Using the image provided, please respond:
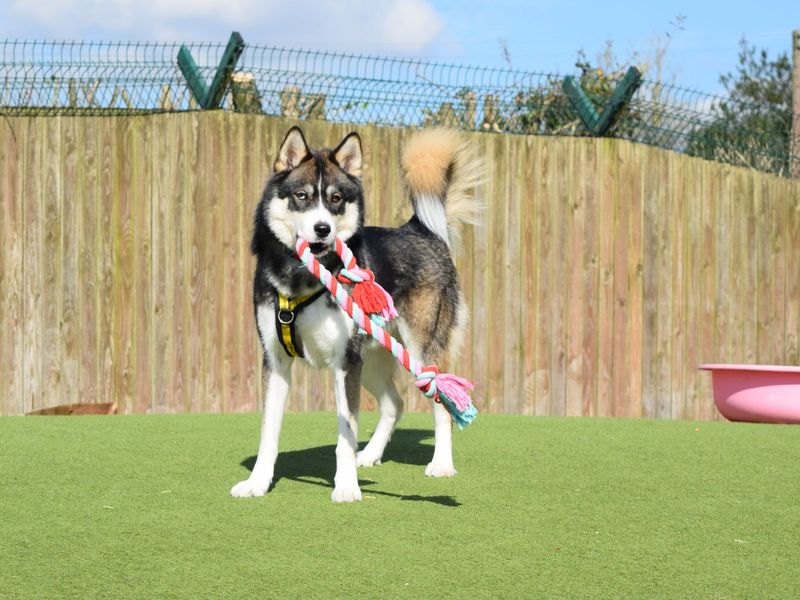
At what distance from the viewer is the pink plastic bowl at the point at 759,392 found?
315 inches

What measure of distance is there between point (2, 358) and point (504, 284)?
3.97m

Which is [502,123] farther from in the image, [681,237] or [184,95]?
[184,95]

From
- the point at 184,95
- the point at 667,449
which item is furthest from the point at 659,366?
the point at 184,95

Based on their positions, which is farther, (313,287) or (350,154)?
(350,154)

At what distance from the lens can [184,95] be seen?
835 centimetres

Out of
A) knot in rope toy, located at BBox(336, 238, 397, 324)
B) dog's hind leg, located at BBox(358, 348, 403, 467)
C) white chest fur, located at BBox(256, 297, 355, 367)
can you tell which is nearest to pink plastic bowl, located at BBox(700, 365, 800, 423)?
dog's hind leg, located at BBox(358, 348, 403, 467)

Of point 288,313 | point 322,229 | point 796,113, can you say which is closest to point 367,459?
point 288,313

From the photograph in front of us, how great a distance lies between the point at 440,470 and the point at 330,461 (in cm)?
75

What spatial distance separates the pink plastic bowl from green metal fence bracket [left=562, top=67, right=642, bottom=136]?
2307 millimetres

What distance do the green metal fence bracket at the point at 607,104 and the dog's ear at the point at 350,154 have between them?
4635mm

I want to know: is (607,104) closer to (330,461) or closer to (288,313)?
(330,461)

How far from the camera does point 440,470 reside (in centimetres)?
538

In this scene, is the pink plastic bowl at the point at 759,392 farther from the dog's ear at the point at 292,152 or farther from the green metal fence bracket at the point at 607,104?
the dog's ear at the point at 292,152

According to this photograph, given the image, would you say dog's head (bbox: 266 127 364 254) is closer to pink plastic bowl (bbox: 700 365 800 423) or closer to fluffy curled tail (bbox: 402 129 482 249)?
fluffy curled tail (bbox: 402 129 482 249)
